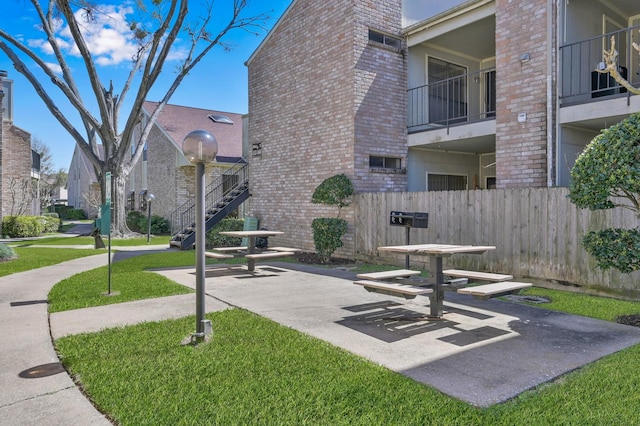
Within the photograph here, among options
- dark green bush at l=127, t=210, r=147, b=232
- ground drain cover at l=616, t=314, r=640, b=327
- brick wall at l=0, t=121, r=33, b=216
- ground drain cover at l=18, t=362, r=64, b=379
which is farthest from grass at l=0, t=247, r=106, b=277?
ground drain cover at l=616, t=314, r=640, b=327

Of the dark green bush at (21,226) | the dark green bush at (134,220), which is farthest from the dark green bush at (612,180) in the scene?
the dark green bush at (134,220)

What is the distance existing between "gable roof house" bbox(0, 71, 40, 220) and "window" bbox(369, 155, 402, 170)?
18.4 m

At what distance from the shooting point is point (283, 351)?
3.85m

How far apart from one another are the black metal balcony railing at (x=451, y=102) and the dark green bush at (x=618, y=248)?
23.1ft

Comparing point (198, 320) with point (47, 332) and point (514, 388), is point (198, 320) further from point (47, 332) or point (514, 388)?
point (514, 388)

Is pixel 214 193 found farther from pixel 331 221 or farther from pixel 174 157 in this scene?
pixel 331 221

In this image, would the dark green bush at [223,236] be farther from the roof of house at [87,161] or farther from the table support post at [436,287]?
the roof of house at [87,161]

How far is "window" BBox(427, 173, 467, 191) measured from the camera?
1245 centimetres

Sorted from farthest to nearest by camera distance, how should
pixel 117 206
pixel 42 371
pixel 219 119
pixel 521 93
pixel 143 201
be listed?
pixel 219 119 → pixel 143 201 → pixel 117 206 → pixel 521 93 → pixel 42 371

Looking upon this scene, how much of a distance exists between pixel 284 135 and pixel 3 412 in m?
11.0

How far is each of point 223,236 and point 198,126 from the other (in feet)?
34.4

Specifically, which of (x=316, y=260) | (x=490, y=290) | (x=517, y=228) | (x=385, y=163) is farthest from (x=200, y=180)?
(x=385, y=163)

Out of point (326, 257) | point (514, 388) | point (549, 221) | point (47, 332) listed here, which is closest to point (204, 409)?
point (514, 388)

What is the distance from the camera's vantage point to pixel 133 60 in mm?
18938
